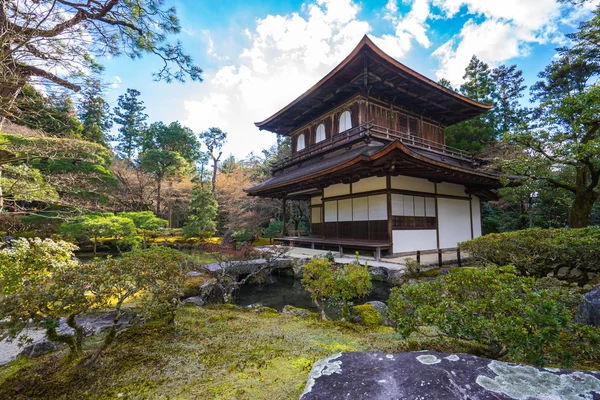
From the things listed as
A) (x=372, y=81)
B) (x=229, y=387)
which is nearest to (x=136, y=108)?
(x=372, y=81)

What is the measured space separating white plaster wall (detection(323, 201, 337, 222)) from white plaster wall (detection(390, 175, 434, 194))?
9.56 ft

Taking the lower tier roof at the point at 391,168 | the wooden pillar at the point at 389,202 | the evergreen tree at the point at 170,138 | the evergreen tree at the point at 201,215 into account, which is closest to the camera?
the lower tier roof at the point at 391,168

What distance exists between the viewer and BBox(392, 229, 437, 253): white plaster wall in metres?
8.77

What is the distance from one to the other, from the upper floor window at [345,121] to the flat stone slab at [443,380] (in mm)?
10581

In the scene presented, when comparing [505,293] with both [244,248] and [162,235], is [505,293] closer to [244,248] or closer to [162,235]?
[244,248]

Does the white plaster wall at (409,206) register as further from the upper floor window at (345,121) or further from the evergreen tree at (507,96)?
the evergreen tree at (507,96)

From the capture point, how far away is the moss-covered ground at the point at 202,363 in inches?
68.7

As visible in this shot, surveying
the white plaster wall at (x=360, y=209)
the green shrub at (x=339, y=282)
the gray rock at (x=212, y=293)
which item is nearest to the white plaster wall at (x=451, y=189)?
the white plaster wall at (x=360, y=209)

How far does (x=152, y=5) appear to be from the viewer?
15.1 ft

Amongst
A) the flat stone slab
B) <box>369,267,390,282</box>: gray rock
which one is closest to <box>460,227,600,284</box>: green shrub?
<box>369,267,390,282</box>: gray rock

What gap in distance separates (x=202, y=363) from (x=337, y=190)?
9.51 meters

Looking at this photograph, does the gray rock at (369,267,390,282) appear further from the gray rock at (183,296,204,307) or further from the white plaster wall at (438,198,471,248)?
the white plaster wall at (438,198,471,248)

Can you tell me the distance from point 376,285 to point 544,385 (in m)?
5.97

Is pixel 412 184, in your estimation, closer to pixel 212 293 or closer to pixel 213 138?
pixel 212 293
